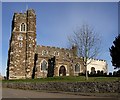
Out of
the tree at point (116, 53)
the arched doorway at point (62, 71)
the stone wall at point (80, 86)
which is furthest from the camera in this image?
the arched doorway at point (62, 71)

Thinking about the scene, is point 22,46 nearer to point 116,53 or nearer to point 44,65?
point 44,65

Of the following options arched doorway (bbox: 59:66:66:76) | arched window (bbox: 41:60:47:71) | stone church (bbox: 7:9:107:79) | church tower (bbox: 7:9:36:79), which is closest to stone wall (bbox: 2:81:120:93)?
church tower (bbox: 7:9:36:79)

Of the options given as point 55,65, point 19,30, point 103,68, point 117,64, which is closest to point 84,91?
point 117,64

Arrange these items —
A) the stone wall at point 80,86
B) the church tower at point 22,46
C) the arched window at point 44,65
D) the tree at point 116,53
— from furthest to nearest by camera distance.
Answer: the arched window at point 44,65 < the church tower at point 22,46 < the tree at point 116,53 < the stone wall at point 80,86

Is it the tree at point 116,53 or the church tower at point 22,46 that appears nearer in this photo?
the tree at point 116,53

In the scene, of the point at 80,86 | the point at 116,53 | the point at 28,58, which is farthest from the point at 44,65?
the point at 80,86

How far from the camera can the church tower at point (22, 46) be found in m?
63.5

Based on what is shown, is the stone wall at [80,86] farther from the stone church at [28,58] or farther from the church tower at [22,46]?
the stone church at [28,58]

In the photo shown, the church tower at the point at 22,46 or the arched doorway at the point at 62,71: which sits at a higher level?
the church tower at the point at 22,46

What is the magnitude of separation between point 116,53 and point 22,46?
23.0 meters

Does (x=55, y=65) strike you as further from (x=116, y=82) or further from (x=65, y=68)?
(x=116, y=82)

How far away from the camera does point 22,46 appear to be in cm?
6494

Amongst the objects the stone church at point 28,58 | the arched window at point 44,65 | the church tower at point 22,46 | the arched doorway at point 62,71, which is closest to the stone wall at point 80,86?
the church tower at point 22,46

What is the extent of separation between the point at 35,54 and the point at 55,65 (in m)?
6.08
